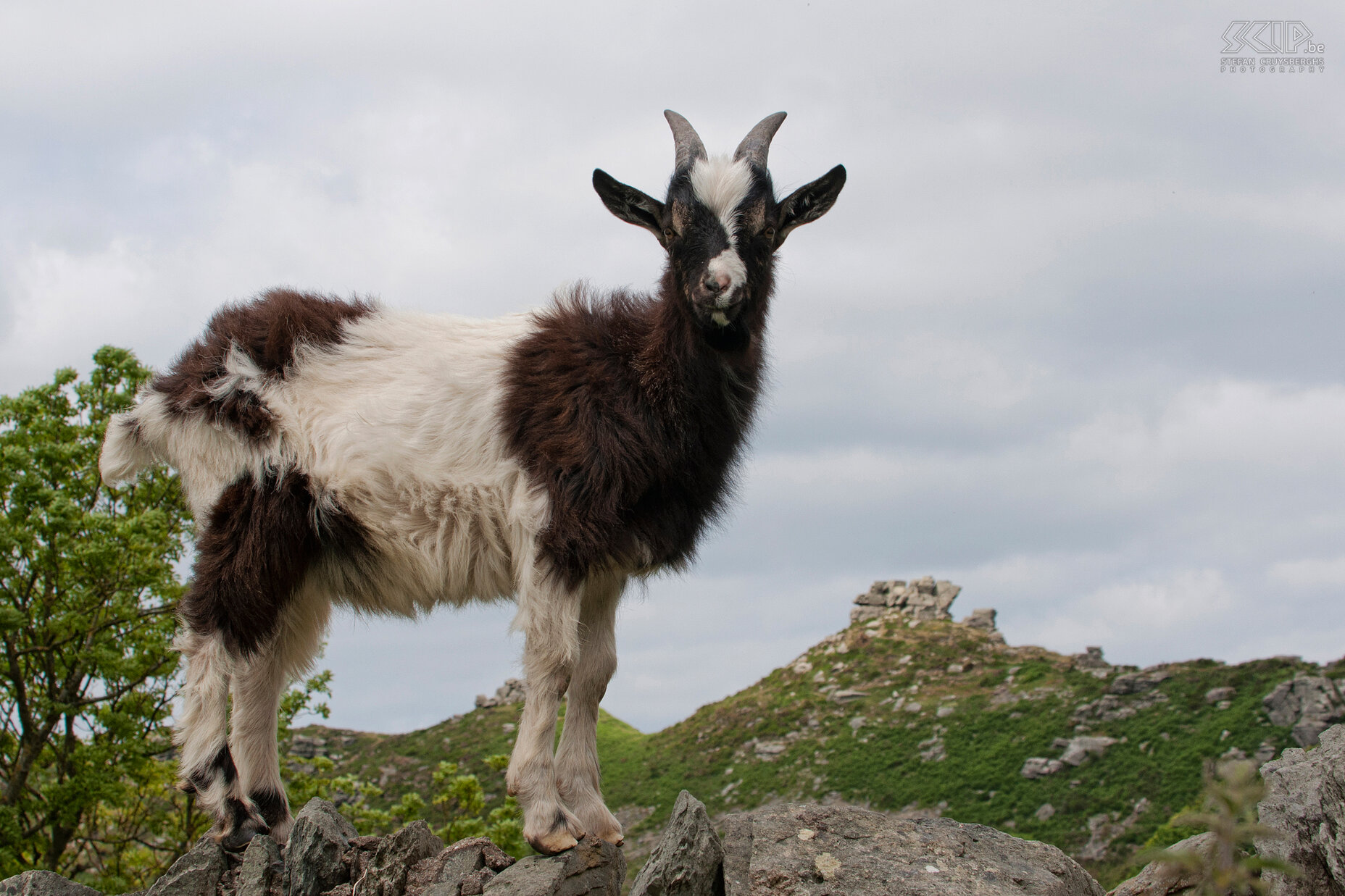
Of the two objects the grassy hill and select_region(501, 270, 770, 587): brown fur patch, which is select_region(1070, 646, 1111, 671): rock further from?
select_region(501, 270, 770, 587): brown fur patch

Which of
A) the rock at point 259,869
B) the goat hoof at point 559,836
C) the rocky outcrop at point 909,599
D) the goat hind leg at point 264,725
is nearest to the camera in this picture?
the goat hoof at point 559,836

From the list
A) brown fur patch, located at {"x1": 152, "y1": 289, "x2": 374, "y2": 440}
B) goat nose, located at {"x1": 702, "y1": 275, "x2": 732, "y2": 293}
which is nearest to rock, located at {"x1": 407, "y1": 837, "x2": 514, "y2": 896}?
brown fur patch, located at {"x1": 152, "y1": 289, "x2": 374, "y2": 440}

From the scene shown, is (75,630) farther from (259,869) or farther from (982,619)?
(982,619)

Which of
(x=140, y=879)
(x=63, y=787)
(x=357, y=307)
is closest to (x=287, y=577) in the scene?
(x=357, y=307)

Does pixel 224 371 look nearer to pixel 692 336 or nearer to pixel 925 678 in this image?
pixel 692 336

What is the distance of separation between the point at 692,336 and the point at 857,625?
3909 cm

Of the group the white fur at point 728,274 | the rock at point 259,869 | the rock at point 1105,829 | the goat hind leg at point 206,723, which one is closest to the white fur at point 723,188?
the white fur at point 728,274

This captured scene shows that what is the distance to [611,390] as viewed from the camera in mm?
5961

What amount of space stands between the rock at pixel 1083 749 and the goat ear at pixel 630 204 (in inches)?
1151

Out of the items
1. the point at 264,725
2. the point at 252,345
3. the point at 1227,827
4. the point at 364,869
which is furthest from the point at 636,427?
the point at 1227,827

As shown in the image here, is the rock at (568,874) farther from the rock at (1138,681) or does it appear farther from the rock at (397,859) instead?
the rock at (1138,681)

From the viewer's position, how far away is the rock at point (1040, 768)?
1187 inches

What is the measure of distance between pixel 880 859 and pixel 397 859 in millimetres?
2846

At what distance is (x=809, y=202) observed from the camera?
20.3 feet
